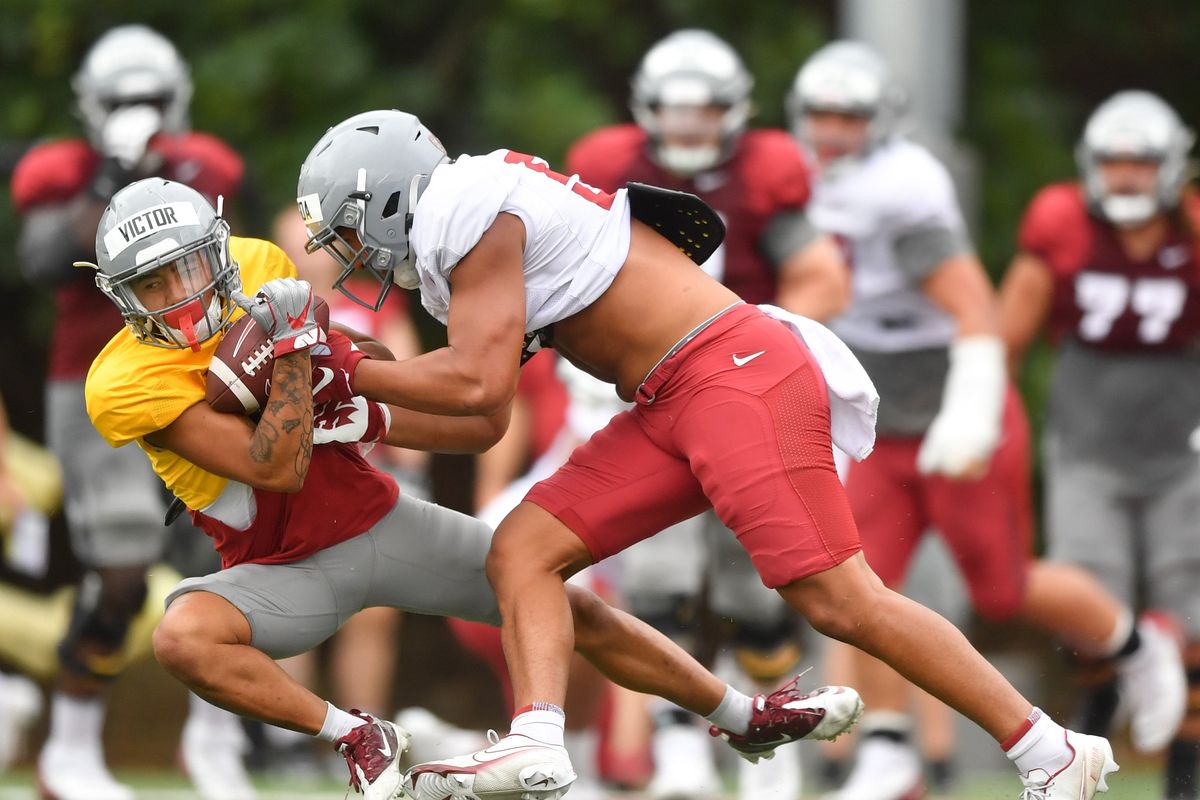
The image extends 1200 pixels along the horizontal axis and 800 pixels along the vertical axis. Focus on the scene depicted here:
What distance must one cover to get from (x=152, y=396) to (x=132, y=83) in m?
2.78

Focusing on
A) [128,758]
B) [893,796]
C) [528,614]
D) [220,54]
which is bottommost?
[128,758]

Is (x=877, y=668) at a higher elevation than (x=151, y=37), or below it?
below

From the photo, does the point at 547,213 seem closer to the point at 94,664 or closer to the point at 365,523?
the point at 365,523

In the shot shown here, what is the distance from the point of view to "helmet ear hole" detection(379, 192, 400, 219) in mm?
4348

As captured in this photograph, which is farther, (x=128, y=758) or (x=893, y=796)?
(x=128, y=758)

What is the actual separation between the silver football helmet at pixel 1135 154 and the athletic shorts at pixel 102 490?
3.27 metres

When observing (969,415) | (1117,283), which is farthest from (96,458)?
(1117,283)

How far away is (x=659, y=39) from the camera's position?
9984 millimetres

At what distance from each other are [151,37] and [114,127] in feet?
1.83

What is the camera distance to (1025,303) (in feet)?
22.4

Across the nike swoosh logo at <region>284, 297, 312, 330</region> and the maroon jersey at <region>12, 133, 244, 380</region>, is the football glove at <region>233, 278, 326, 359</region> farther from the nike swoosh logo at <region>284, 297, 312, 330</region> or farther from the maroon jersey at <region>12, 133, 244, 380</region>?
the maroon jersey at <region>12, 133, 244, 380</region>

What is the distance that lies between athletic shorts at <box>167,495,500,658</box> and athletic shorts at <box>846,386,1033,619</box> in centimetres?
197

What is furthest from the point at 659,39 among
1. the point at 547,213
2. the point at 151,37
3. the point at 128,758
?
the point at 547,213

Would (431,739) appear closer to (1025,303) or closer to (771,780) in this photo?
(771,780)
